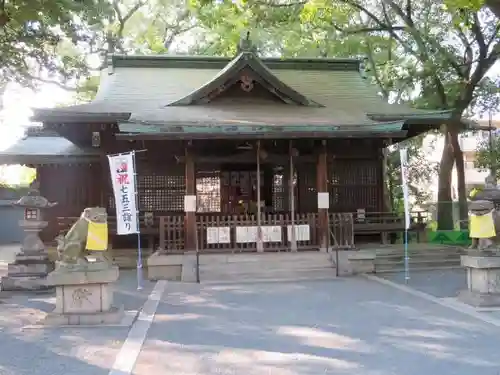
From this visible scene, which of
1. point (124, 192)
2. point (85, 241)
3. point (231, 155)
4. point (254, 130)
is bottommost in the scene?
point (85, 241)

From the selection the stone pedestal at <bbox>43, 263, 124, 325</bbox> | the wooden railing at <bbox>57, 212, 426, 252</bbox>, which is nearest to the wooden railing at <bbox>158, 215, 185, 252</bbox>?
the wooden railing at <bbox>57, 212, 426, 252</bbox>

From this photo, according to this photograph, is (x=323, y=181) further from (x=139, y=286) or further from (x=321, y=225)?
(x=139, y=286)

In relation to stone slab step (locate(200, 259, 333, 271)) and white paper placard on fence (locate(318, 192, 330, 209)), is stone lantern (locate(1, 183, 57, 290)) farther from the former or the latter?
white paper placard on fence (locate(318, 192, 330, 209))

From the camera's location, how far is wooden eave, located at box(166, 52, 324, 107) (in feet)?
51.2

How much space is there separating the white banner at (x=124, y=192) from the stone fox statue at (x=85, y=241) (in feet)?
10.6

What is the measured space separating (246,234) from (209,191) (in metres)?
3.57

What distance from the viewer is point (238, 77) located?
16.1 meters

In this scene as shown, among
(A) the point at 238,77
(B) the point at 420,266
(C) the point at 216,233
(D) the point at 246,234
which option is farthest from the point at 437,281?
(A) the point at 238,77

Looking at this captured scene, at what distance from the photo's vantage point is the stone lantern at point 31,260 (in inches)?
447

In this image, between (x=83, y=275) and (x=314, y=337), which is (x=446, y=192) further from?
(x=83, y=275)

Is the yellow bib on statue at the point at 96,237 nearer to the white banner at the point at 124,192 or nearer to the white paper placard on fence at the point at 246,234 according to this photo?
the white banner at the point at 124,192

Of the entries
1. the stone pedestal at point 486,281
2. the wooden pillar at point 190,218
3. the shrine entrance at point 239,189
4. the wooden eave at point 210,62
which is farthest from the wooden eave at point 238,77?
the stone pedestal at point 486,281

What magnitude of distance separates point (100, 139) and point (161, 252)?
4.80m

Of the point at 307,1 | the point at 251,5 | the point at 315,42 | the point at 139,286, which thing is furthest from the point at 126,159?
the point at 315,42
